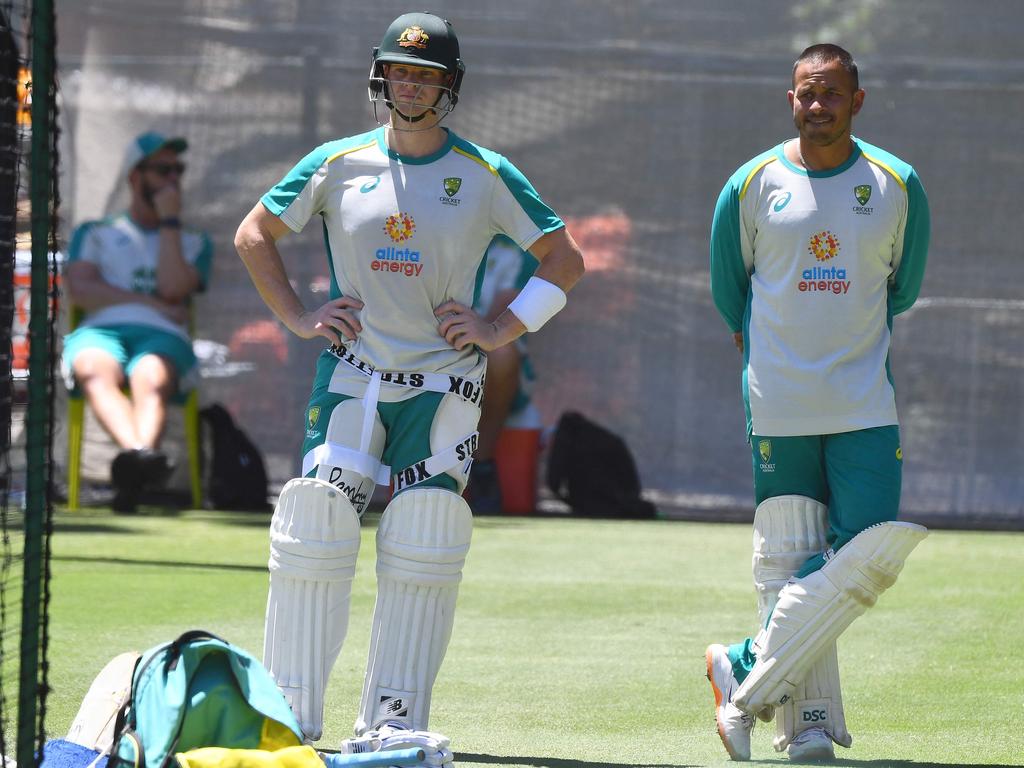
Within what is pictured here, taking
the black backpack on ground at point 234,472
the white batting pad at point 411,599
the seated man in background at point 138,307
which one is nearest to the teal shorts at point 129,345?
the seated man in background at point 138,307

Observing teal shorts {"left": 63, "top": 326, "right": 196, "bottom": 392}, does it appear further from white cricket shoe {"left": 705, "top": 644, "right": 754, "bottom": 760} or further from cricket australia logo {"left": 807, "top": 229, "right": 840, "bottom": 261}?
cricket australia logo {"left": 807, "top": 229, "right": 840, "bottom": 261}

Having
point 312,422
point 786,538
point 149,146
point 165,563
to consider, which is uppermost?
point 149,146

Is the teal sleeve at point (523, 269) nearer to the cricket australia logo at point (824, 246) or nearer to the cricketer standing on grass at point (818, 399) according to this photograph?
the cricketer standing on grass at point (818, 399)

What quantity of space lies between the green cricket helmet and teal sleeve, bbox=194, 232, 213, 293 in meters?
7.16

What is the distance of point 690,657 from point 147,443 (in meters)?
5.27

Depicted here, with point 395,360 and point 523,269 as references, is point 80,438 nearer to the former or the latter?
point 523,269

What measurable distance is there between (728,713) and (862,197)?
146 cm

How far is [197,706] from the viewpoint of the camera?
3604mm

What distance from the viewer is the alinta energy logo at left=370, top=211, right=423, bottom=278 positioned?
4355 millimetres

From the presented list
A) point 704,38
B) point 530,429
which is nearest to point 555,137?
point 704,38

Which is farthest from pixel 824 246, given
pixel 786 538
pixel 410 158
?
pixel 410 158

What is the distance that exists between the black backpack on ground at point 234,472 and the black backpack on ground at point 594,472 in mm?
1904

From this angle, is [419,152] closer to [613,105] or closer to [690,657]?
[690,657]

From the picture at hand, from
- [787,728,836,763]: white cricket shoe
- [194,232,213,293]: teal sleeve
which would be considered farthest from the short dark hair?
[194,232,213,293]: teal sleeve
